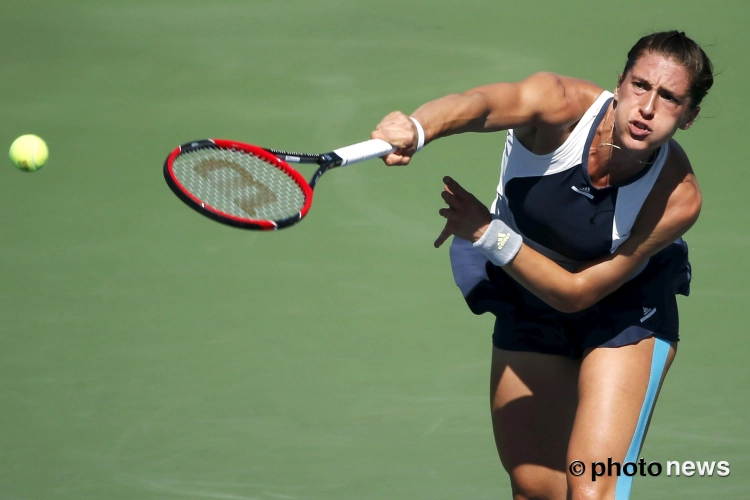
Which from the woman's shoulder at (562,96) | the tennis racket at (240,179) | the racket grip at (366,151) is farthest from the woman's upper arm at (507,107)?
the tennis racket at (240,179)

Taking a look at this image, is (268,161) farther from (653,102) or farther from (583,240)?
(653,102)

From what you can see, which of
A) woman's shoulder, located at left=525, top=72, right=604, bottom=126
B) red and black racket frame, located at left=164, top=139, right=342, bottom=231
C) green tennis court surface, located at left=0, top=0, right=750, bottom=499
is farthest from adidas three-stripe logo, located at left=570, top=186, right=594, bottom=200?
green tennis court surface, located at left=0, top=0, right=750, bottom=499

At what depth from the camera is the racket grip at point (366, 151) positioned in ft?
9.36

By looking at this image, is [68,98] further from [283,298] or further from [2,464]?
[2,464]

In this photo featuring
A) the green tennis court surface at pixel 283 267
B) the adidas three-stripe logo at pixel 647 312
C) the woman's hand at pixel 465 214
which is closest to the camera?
the woman's hand at pixel 465 214

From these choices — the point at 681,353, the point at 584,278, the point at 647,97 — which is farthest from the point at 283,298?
the point at 647,97

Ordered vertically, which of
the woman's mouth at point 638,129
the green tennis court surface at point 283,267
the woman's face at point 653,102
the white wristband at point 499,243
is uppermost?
the woman's face at point 653,102

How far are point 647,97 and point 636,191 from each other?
1.06ft

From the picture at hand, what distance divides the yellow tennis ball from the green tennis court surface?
1.82ft

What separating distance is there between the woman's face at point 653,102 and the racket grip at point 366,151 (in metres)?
0.70

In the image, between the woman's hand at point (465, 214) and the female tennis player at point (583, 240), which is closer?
the female tennis player at point (583, 240)

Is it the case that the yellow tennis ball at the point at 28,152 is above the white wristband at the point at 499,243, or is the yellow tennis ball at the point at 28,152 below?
below

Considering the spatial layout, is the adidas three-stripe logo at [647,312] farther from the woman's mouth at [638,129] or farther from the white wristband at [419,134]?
the white wristband at [419,134]

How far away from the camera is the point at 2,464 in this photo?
4.13 meters
